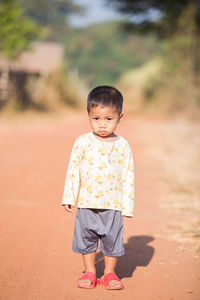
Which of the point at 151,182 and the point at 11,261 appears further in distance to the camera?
the point at 151,182

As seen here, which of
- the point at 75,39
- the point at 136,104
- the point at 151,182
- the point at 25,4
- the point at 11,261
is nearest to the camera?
the point at 11,261

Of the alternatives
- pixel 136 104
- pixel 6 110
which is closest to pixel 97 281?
pixel 6 110

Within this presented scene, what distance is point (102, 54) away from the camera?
60.0 meters

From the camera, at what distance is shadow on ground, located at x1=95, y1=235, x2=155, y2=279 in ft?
11.6

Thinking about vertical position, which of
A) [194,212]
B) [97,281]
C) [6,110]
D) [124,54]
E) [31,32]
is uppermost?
[124,54]

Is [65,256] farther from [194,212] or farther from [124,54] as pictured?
[124,54]

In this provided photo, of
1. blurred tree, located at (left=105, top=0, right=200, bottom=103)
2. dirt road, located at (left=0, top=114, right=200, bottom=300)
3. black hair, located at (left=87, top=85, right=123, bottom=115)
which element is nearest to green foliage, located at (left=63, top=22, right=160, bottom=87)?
blurred tree, located at (left=105, top=0, right=200, bottom=103)

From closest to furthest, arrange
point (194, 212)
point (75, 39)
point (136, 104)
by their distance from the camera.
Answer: point (194, 212), point (136, 104), point (75, 39)

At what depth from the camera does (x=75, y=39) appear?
58.6m

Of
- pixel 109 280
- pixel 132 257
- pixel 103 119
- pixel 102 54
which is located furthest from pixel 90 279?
pixel 102 54

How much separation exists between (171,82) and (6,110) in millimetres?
7269

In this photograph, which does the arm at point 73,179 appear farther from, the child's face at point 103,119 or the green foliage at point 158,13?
the green foliage at point 158,13

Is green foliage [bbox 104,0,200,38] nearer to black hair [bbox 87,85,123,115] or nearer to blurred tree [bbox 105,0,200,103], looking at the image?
blurred tree [bbox 105,0,200,103]

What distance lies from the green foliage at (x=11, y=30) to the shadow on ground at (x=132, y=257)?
15.1 meters
